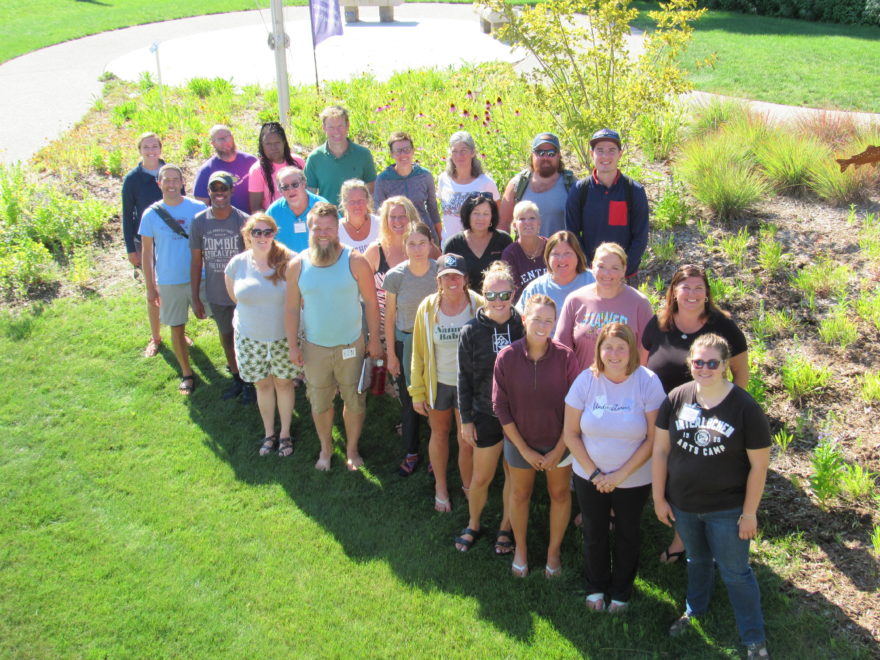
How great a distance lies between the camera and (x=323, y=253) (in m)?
5.38

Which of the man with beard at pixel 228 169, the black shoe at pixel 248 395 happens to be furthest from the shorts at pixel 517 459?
the man with beard at pixel 228 169

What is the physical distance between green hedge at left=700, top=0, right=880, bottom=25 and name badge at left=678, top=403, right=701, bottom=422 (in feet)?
70.4

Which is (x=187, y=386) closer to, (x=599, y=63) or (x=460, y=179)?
(x=460, y=179)

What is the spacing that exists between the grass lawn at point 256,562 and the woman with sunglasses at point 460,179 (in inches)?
67.1

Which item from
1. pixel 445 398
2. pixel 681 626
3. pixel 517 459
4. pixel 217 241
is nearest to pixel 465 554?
pixel 517 459

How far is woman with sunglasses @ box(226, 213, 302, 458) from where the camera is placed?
18.7 ft

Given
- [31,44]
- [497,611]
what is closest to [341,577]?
[497,611]

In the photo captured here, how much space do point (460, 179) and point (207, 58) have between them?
13.9 metres

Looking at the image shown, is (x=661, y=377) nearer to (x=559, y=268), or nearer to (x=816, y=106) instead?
(x=559, y=268)

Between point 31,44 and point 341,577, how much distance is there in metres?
21.0

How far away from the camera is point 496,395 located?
171 inches

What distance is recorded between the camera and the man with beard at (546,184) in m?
5.84

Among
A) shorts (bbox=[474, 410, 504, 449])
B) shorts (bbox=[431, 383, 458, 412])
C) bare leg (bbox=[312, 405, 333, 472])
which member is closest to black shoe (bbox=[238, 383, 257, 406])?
bare leg (bbox=[312, 405, 333, 472])

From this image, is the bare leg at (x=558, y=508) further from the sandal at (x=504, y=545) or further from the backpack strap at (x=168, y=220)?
the backpack strap at (x=168, y=220)
